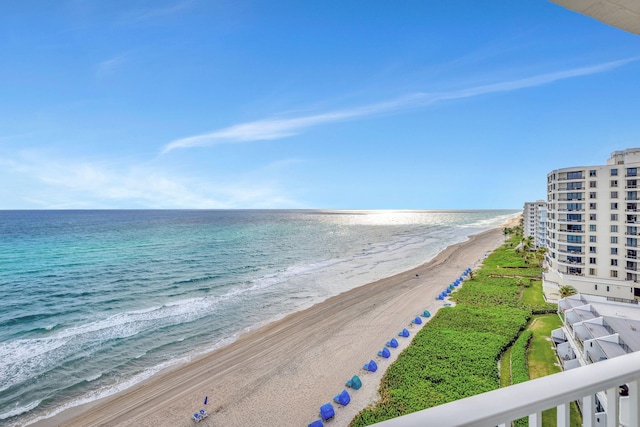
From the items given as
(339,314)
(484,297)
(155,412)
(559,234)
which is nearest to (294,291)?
(339,314)

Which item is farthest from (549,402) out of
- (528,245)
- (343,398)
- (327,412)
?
(528,245)

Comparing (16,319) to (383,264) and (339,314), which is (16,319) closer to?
(339,314)

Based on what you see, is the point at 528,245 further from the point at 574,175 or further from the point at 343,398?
the point at 343,398

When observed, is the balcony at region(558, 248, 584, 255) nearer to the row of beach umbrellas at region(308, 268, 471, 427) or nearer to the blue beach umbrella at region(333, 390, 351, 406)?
the row of beach umbrellas at region(308, 268, 471, 427)

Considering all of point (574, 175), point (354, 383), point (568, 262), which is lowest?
point (354, 383)

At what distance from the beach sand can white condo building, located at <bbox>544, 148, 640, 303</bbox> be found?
1036 cm

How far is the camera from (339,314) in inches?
922

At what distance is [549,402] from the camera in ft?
4.09

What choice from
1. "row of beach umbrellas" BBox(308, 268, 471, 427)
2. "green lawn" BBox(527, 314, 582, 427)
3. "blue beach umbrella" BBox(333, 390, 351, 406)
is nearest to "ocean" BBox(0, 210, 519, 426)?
"row of beach umbrellas" BBox(308, 268, 471, 427)

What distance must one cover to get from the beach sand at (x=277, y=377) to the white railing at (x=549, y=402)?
→ 12152 mm

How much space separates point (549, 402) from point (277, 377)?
1589 centimetres

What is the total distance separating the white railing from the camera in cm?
110

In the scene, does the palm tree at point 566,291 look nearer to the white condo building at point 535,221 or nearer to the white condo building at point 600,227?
the white condo building at point 600,227

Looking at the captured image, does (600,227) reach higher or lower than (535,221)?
higher
